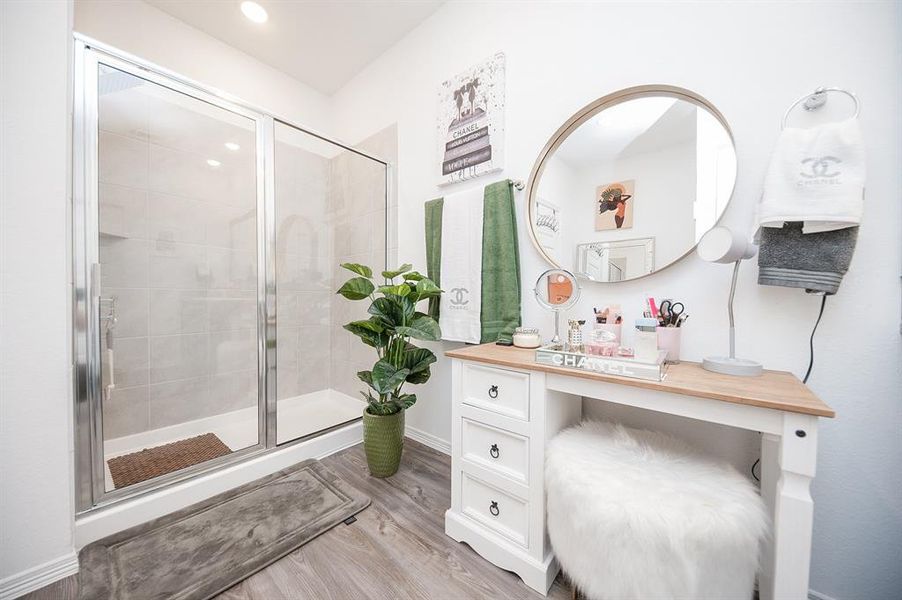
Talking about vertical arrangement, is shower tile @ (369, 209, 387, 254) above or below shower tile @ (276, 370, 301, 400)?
above

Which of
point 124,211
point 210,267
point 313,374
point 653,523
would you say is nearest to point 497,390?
point 653,523

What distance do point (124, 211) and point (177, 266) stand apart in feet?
1.28

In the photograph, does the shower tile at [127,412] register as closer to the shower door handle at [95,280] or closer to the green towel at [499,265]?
the shower door handle at [95,280]

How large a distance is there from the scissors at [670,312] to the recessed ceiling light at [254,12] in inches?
108

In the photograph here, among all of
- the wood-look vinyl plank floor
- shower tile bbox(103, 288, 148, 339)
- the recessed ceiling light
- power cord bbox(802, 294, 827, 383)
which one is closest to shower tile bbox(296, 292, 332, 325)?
shower tile bbox(103, 288, 148, 339)

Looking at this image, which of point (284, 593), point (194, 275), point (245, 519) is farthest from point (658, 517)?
point (194, 275)

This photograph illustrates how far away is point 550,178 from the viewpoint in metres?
1.49

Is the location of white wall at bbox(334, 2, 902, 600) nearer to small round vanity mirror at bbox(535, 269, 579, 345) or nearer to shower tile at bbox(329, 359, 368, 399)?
small round vanity mirror at bbox(535, 269, 579, 345)

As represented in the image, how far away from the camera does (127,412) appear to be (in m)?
1.87

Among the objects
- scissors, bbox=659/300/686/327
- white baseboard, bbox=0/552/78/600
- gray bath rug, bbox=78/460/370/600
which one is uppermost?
scissors, bbox=659/300/686/327

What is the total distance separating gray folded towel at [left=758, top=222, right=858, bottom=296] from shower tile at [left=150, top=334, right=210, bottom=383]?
2.92m

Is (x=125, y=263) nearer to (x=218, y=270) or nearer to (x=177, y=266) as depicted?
(x=177, y=266)

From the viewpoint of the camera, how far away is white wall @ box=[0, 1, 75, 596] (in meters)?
0.99

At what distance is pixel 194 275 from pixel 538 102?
7.71 feet
